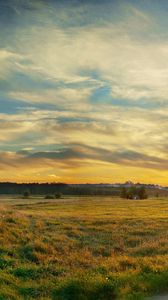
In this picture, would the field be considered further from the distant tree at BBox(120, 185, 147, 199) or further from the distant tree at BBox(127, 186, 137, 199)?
the distant tree at BBox(120, 185, 147, 199)

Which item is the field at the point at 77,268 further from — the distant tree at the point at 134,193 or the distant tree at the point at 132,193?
the distant tree at the point at 134,193

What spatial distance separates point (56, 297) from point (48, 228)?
19205mm

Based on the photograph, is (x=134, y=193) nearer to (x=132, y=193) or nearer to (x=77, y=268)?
(x=132, y=193)

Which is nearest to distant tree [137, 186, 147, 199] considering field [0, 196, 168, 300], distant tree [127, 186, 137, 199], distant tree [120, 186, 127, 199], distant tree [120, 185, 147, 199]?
distant tree [120, 185, 147, 199]

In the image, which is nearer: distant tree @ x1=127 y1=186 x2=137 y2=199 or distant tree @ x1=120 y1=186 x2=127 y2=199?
distant tree @ x1=127 y1=186 x2=137 y2=199

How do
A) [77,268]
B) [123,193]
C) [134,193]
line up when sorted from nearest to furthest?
[77,268] → [134,193] → [123,193]

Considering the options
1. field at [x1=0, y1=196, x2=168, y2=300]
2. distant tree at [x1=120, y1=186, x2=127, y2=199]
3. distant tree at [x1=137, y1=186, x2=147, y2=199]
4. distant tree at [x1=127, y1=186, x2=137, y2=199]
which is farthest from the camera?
distant tree at [x1=120, y1=186, x2=127, y2=199]

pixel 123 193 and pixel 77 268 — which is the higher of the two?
pixel 123 193

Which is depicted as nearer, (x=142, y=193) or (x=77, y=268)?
(x=77, y=268)

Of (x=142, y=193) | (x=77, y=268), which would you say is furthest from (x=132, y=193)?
(x=77, y=268)

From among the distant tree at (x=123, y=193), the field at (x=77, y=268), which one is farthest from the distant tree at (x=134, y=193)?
the field at (x=77, y=268)

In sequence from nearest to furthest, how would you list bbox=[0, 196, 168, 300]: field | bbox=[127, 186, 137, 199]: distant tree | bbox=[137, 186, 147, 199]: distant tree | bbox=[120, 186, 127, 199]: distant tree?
bbox=[0, 196, 168, 300]: field < bbox=[137, 186, 147, 199]: distant tree < bbox=[127, 186, 137, 199]: distant tree < bbox=[120, 186, 127, 199]: distant tree

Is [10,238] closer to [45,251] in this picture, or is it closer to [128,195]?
[45,251]

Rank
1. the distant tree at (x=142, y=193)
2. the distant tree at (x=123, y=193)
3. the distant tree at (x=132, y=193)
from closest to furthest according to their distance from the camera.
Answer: the distant tree at (x=142, y=193), the distant tree at (x=132, y=193), the distant tree at (x=123, y=193)
